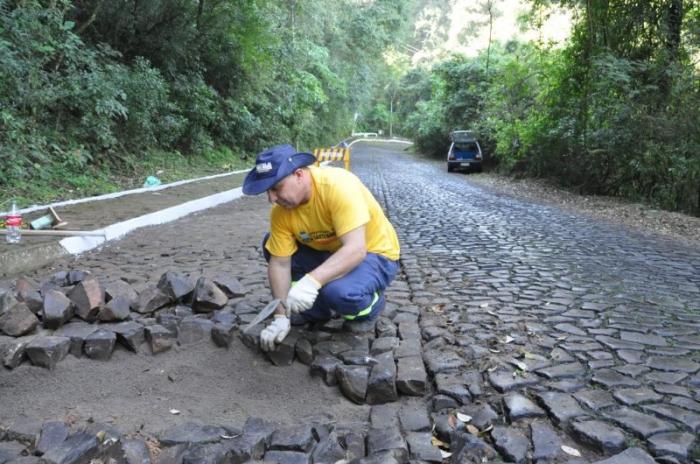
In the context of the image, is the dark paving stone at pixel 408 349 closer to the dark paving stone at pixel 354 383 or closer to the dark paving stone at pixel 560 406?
the dark paving stone at pixel 354 383

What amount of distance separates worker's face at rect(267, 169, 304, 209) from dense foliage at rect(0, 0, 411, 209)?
722 cm

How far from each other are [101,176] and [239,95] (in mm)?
10895

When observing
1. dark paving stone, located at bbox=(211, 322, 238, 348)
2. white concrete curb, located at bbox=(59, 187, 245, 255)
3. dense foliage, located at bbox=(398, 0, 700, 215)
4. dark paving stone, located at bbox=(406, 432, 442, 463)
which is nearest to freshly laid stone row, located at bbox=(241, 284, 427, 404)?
dark paving stone, located at bbox=(211, 322, 238, 348)

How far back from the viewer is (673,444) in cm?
244

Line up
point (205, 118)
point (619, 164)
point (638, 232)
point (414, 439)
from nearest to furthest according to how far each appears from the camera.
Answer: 1. point (414, 439)
2. point (638, 232)
3. point (619, 164)
4. point (205, 118)

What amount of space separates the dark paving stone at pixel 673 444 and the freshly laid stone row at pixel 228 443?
0.97m

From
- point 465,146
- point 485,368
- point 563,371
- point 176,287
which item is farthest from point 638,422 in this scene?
point 465,146

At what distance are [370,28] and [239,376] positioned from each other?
123 feet

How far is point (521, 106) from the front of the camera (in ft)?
65.0

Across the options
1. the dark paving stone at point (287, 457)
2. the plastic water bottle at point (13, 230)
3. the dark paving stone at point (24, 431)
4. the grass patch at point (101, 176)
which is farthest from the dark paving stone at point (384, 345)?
the grass patch at point (101, 176)

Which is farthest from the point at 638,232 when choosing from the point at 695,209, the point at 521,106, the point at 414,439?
the point at 521,106

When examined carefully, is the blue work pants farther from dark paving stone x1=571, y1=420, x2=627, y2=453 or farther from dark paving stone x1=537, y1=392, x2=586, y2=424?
dark paving stone x1=571, y1=420, x2=627, y2=453

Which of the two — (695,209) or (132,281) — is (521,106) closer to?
(695,209)

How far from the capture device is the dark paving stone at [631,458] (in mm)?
2318
